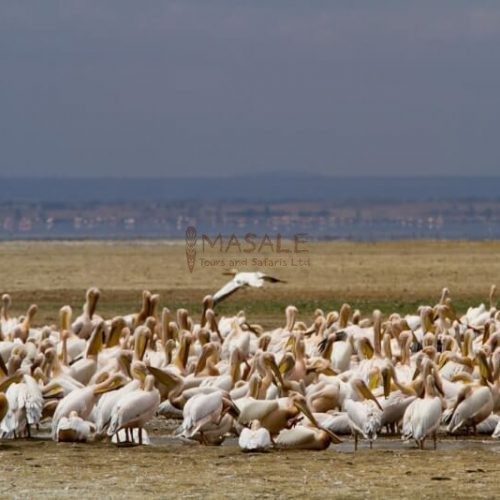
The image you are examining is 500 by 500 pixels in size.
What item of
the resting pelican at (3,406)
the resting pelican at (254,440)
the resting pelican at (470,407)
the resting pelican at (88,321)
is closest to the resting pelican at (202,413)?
the resting pelican at (254,440)

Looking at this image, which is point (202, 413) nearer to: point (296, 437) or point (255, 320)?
point (296, 437)

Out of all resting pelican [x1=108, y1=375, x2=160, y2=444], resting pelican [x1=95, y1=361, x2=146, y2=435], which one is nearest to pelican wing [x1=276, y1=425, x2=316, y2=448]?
resting pelican [x1=108, y1=375, x2=160, y2=444]

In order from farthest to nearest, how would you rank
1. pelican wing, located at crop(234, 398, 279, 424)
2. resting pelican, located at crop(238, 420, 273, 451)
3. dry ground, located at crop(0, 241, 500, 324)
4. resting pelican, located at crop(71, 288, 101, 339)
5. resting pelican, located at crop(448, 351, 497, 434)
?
1. dry ground, located at crop(0, 241, 500, 324)
2. resting pelican, located at crop(71, 288, 101, 339)
3. resting pelican, located at crop(448, 351, 497, 434)
4. pelican wing, located at crop(234, 398, 279, 424)
5. resting pelican, located at crop(238, 420, 273, 451)

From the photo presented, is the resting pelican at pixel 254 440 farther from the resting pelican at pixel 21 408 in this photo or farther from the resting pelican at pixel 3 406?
the resting pelican at pixel 3 406

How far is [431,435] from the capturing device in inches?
491

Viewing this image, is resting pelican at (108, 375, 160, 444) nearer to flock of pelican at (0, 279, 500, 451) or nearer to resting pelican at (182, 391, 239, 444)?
flock of pelican at (0, 279, 500, 451)

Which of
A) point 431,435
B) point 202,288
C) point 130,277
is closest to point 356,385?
point 431,435

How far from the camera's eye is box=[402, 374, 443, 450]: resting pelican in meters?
11.9

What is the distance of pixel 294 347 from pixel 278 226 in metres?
122

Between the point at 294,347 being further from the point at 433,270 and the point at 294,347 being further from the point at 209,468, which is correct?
the point at 433,270

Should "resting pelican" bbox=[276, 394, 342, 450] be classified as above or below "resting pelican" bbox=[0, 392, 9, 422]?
below

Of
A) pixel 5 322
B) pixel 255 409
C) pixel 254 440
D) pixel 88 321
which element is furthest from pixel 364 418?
pixel 5 322

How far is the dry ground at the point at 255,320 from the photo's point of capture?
10.0 metres

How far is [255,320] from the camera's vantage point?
25125 mm
